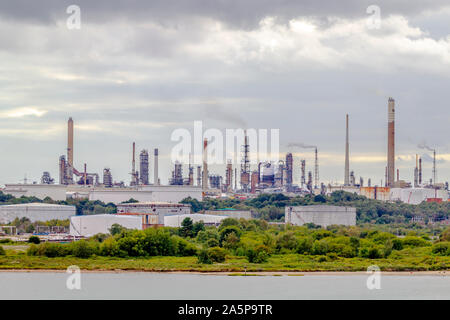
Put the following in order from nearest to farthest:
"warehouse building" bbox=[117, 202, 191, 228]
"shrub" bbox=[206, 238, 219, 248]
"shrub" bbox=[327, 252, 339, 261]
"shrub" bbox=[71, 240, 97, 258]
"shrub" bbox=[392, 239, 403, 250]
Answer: "shrub" bbox=[327, 252, 339, 261] → "shrub" bbox=[71, 240, 97, 258] → "shrub" bbox=[206, 238, 219, 248] → "shrub" bbox=[392, 239, 403, 250] → "warehouse building" bbox=[117, 202, 191, 228]

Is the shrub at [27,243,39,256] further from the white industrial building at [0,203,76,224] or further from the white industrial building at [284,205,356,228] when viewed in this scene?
the white industrial building at [284,205,356,228]

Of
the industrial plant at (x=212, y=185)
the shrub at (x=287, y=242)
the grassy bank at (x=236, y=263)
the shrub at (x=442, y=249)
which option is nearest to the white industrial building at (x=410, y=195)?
the industrial plant at (x=212, y=185)

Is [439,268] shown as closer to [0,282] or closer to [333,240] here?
[333,240]

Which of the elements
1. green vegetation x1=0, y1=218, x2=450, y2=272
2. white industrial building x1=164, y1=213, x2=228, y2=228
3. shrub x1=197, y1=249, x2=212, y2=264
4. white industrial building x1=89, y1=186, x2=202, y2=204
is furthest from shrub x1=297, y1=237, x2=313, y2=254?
white industrial building x1=89, y1=186, x2=202, y2=204

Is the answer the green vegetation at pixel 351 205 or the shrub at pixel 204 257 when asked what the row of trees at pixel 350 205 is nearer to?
the green vegetation at pixel 351 205

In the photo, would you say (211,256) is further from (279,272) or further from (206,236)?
(206,236)

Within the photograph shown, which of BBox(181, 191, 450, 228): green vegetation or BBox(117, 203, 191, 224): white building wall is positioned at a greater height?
BBox(117, 203, 191, 224): white building wall

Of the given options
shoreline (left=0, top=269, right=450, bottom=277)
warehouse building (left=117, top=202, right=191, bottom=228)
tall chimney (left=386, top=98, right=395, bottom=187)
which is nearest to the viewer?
shoreline (left=0, top=269, right=450, bottom=277)
